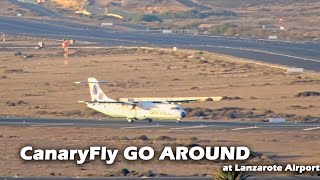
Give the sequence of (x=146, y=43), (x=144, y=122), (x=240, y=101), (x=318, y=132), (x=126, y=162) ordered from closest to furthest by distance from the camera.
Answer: (x=126, y=162) → (x=318, y=132) → (x=144, y=122) → (x=240, y=101) → (x=146, y=43)

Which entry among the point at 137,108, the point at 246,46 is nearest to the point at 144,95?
the point at 137,108

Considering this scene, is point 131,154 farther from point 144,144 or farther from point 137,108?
point 137,108

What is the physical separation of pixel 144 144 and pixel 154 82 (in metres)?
52.1

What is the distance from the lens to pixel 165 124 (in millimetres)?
94875

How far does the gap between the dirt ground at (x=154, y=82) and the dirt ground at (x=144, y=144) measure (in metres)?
12.6

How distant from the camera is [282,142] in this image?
8275 centimetres

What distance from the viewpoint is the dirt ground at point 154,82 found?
105775 millimetres

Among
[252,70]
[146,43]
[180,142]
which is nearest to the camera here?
[180,142]

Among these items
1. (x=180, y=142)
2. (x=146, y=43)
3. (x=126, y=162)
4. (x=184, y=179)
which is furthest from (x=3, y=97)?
(x=146, y=43)

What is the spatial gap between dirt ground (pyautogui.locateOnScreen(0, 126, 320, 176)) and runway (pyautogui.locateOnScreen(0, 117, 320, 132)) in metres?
2.07

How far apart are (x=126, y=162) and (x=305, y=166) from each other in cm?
945

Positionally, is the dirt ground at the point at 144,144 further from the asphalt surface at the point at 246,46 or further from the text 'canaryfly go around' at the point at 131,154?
the asphalt surface at the point at 246,46

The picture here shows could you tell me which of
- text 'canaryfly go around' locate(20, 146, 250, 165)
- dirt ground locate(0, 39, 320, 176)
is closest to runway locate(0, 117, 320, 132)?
dirt ground locate(0, 39, 320, 176)

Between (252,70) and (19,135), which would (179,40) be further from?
(19,135)
